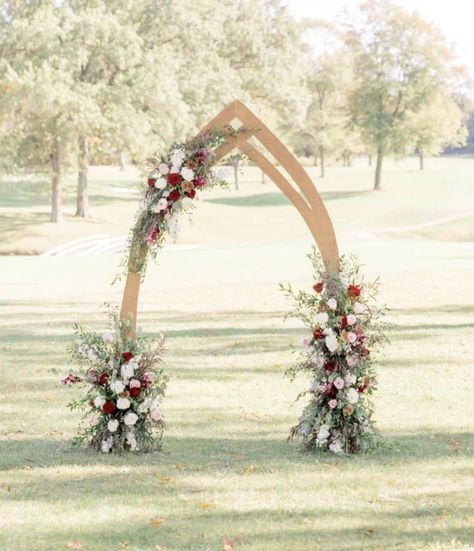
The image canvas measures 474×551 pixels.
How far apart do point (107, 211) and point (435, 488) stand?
53.4 m

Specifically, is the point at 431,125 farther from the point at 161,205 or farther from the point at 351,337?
the point at 161,205

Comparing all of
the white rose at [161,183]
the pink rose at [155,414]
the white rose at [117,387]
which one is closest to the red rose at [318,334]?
the pink rose at [155,414]

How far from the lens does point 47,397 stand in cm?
1245

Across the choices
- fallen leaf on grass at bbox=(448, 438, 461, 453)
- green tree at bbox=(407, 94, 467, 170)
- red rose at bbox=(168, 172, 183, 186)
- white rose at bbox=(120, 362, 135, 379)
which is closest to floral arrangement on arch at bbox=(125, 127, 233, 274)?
red rose at bbox=(168, 172, 183, 186)

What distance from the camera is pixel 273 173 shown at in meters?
9.80

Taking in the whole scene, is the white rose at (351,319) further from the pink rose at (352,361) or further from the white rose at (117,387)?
the white rose at (117,387)

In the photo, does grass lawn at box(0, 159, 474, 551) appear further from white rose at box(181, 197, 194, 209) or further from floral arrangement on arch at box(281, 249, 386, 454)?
white rose at box(181, 197, 194, 209)

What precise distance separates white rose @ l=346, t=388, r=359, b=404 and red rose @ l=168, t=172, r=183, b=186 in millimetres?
2496

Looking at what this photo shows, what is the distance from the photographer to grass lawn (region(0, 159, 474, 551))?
712cm

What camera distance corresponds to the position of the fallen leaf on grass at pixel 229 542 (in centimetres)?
664

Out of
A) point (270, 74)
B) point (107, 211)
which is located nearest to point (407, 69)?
point (270, 74)

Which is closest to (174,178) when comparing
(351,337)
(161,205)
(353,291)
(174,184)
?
(174,184)

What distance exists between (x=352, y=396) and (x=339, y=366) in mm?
330

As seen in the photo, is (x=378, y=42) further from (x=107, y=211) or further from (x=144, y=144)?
Result: (x=144, y=144)
